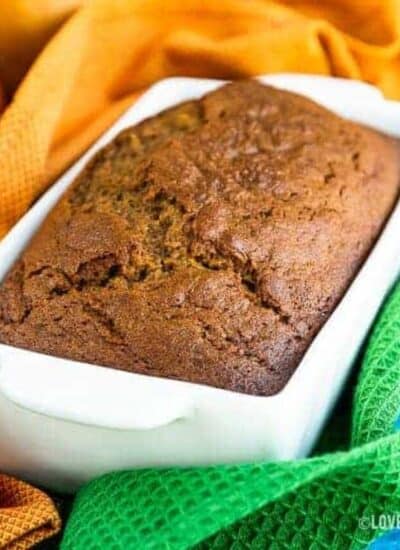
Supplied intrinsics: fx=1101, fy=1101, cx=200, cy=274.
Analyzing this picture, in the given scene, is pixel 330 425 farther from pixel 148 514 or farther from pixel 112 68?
pixel 112 68

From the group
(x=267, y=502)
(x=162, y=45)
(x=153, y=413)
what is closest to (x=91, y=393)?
(x=153, y=413)

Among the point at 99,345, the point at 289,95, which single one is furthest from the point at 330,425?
the point at 289,95

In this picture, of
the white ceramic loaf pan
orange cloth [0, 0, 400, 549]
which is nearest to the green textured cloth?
the white ceramic loaf pan

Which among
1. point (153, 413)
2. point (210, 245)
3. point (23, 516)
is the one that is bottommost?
point (23, 516)

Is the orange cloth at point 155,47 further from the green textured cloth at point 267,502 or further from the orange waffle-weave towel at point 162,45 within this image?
the green textured cloth at point 267,502

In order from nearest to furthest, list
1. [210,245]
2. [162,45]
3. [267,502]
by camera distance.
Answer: [267,502]
[210,245]
[162,45]

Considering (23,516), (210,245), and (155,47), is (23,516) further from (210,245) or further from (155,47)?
(155,47)
